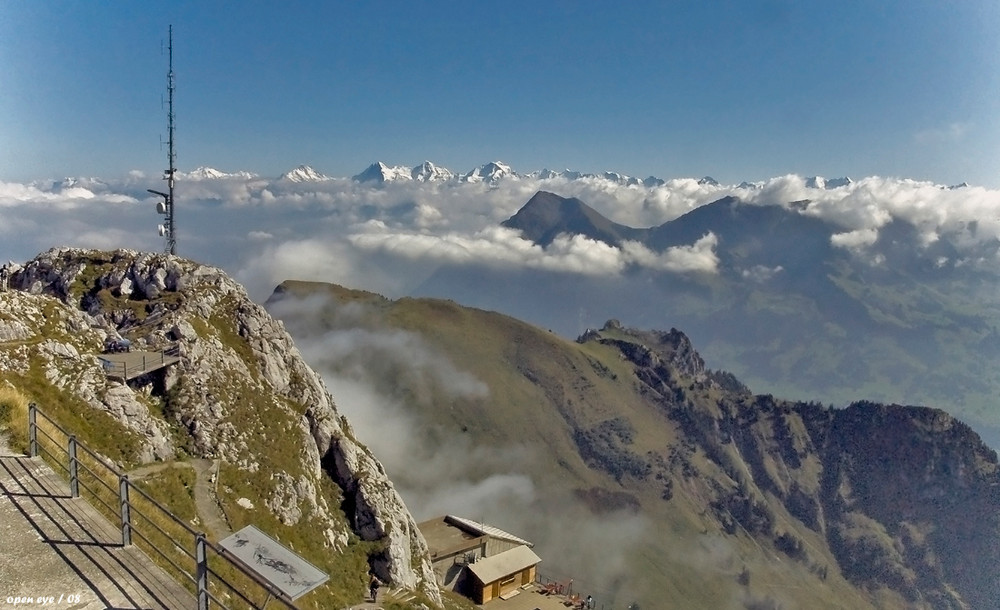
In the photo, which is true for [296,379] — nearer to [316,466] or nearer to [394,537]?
[316,466]

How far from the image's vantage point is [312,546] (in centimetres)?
4728

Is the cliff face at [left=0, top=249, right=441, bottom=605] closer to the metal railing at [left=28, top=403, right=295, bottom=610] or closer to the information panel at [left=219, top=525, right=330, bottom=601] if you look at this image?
the metal railing at [left=28, top=403, right=295, bottom=610]

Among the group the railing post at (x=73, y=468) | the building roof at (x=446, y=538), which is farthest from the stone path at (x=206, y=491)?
the building roof at (x=446, y=538)

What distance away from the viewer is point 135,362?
4606 centimetres

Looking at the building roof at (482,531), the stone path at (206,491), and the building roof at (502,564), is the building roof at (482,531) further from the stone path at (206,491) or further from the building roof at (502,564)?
the stone path at (206,491)

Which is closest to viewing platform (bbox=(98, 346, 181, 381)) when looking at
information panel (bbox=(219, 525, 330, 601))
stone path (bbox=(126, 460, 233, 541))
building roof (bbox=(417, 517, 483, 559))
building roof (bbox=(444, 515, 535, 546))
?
stone path (bbox=(126, 460, 233, 541))

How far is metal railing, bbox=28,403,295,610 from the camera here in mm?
9805

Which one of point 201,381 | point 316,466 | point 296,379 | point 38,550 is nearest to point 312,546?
point 316,466

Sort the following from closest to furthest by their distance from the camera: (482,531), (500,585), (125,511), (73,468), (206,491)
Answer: (125,511), (73,468), (206,491), (500,585), (482,531)

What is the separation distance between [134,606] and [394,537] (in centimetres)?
4944

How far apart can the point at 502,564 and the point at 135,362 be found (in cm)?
5024

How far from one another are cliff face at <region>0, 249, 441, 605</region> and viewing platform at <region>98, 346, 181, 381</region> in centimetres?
82

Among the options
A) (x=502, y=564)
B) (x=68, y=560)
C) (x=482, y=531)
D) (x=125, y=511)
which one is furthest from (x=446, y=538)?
(x=68, y=560)

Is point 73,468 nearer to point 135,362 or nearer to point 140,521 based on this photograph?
point 140,521
